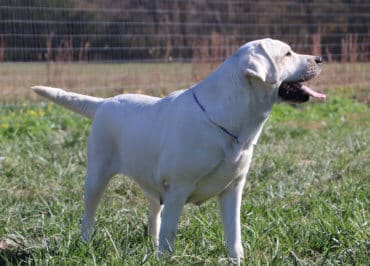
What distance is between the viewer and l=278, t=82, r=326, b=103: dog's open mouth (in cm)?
412

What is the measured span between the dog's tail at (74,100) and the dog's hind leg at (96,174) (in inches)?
12.0

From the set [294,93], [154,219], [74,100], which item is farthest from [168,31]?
[294,93]

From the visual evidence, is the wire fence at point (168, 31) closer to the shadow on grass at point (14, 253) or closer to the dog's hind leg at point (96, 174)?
the dog's hind leg at point (96, 174)

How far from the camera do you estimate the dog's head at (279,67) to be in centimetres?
391

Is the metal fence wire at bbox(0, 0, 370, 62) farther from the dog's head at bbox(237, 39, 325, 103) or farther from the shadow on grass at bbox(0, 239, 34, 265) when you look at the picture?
the dog's head at bbox(237, 39, 325, 103)

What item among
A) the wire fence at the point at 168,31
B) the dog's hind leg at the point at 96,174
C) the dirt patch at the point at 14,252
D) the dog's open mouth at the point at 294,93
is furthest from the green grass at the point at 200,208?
the wire fence at the point at 168,31

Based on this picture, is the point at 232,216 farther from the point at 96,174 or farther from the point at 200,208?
the point at 200,208

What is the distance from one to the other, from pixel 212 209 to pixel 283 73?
4.91 ft

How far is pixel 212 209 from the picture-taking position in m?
5.27

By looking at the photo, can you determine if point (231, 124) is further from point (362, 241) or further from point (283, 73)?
point (362, 241)

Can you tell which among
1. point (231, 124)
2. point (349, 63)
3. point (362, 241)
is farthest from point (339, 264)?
point (349, 63)

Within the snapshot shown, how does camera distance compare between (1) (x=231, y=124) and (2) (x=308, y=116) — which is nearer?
(1) (x=231, y=124)

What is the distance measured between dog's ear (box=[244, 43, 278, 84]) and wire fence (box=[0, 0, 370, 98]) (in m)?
6.76

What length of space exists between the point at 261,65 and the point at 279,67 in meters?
0.18
